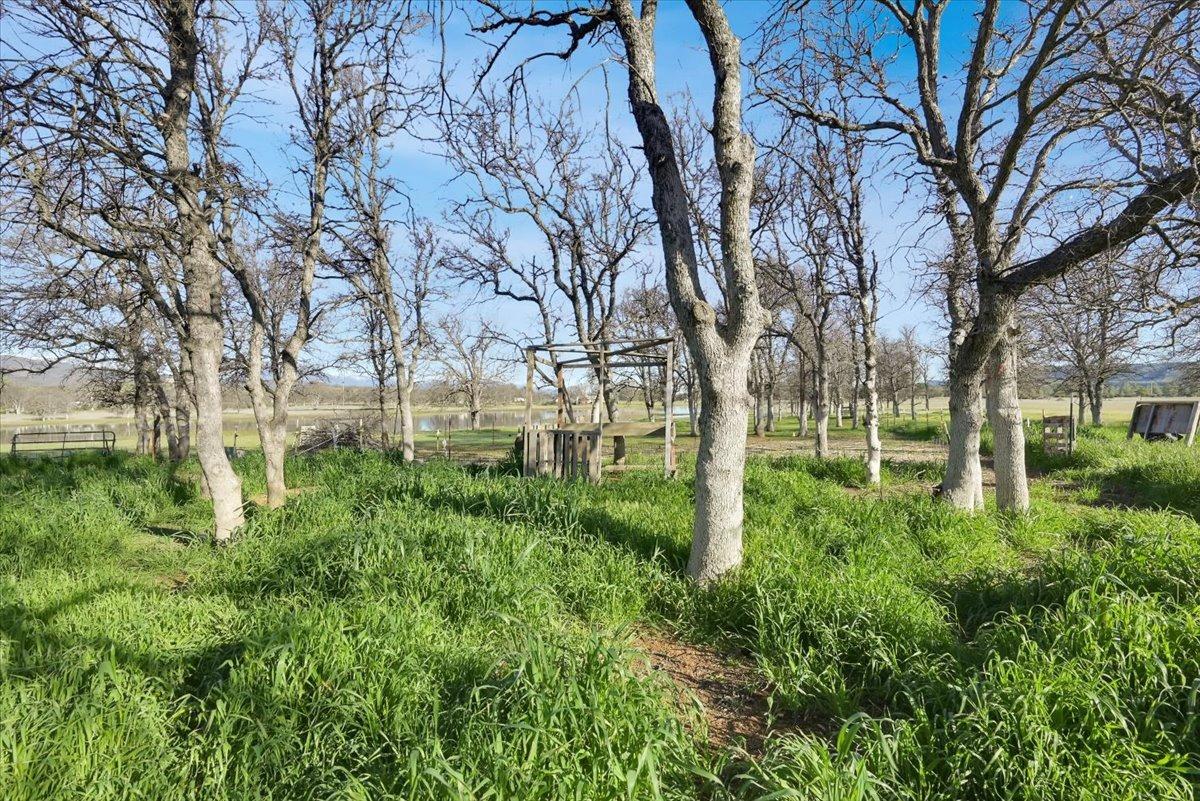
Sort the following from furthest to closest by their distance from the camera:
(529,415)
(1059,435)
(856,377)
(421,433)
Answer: (421,433)
(856,377)
(1059,435)
(529,415)

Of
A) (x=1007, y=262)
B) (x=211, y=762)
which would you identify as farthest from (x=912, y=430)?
(x=211, y=762)

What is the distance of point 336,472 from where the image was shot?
32.0 ft

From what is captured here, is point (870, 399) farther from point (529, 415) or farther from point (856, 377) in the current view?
point (856, 377)

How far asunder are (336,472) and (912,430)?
21497mm

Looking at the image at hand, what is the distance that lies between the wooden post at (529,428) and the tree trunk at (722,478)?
18.4 ft

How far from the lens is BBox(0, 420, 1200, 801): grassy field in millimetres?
2328

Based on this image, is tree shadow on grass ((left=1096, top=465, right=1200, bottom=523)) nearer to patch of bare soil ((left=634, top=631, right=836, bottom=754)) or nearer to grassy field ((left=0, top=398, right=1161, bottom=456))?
patch of bare soil ((left=634, top=631, right=836, bottom=754))

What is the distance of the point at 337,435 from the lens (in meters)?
20.0

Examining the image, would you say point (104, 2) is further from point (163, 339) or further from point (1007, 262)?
point (1007, 262)

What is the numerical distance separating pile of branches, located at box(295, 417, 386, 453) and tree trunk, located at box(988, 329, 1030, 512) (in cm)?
1700

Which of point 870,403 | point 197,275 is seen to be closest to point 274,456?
point 197,275

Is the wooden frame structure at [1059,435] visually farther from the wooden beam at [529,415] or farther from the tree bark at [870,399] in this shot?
the wooden beam at [529,415]

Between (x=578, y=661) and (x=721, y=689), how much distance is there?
1046 mm

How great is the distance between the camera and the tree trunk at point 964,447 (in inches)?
276
